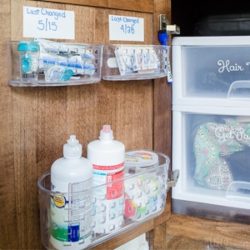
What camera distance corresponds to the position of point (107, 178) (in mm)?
705

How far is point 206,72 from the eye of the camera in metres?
0.95

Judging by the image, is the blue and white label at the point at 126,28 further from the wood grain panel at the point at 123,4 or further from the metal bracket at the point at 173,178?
the metal bracket at the point at 173,178

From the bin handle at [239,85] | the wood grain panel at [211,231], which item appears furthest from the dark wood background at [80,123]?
the bin handle at [239,85]

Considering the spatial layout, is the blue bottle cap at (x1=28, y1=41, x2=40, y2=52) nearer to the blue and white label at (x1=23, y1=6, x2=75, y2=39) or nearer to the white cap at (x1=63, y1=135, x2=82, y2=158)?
the blue and white label at (x1=23, y1=6, x2=75, y2=39)

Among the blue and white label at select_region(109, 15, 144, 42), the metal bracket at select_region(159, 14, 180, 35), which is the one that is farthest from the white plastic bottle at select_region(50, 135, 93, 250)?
the metal bracket at select_region(159, 14, 180, 35)

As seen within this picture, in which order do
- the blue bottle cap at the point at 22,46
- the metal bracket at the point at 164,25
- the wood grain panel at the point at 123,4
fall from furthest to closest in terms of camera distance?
the metal bracket at the point at 164,25 → the wood grain panel at the point at 123,4 → the blue bottle cap at the point at 22,46

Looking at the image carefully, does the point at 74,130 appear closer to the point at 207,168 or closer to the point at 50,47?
the point at 50,47

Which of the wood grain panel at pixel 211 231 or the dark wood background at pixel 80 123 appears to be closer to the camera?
the dark wood background at pixel 80 123

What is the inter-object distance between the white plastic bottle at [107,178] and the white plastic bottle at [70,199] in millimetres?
28

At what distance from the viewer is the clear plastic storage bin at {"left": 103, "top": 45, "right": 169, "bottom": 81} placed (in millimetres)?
755

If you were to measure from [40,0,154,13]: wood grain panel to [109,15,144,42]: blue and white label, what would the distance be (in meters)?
0.02

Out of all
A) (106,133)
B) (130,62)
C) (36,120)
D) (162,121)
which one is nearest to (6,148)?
(36,120)

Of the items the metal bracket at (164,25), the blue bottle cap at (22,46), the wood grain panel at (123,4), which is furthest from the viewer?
the metal bracket at (164,25)

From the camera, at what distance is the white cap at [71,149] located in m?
0.67
